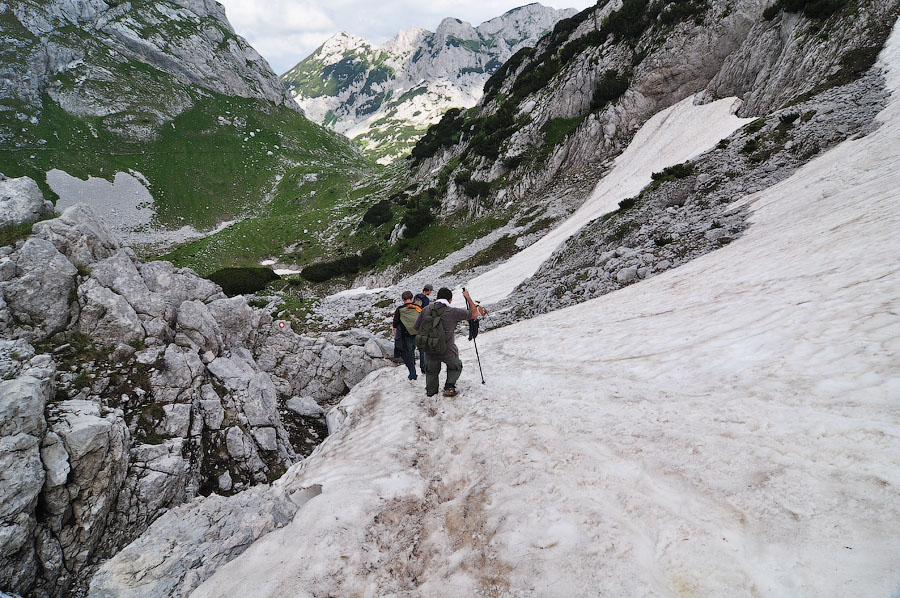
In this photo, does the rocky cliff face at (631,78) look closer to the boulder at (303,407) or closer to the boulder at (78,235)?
the boulder at (303,407)

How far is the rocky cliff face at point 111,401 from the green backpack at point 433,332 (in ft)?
23.8

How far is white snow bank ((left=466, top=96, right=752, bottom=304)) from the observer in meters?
28.4

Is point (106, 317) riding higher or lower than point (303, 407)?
higher

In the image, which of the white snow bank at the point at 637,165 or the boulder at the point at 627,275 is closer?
the boulder at the point at 627,275

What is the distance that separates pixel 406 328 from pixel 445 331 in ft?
9.06

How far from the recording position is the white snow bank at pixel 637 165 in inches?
1117

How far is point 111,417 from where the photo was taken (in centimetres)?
855

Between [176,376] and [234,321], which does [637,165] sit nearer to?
[234,321]

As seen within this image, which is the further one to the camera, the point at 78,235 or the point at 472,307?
the point at 78,235

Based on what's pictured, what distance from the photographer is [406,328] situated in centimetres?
1089

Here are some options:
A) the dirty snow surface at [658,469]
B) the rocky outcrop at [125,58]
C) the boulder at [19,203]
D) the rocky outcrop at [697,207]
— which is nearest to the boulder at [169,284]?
the boulder at [19,203]

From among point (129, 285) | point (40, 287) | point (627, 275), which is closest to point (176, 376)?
point (129, 285)

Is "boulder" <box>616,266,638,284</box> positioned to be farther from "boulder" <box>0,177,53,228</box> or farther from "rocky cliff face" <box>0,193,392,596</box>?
"boulder" <box>0,177,53,228</box>

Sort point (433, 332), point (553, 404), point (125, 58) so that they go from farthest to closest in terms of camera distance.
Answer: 1. point (125, 58)
2. point (433, 332)
3. point (553, 404)
